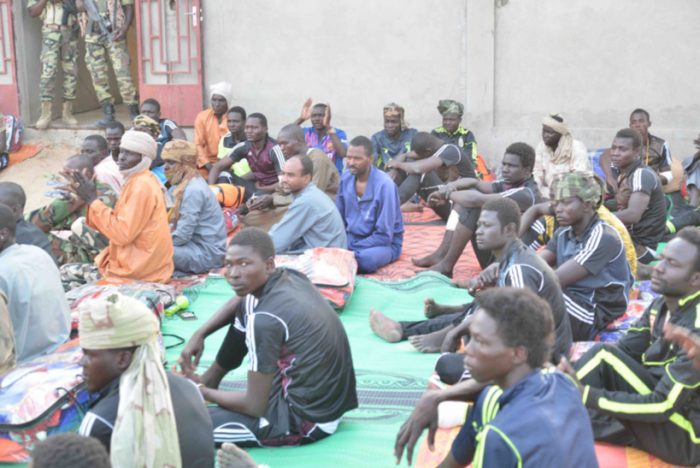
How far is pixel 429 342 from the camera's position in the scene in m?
5.62

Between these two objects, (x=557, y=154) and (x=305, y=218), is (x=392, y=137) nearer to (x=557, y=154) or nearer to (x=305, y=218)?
(x=557, y=154)

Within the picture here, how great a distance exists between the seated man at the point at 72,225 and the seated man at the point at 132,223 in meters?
0.33

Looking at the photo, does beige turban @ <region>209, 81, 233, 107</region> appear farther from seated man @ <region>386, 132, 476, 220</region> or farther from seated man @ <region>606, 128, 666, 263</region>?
seated man @ <region>606, 128, 666, 263</region>

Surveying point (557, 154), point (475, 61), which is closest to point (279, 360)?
point (557, 154)

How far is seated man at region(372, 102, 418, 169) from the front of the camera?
10180 mm

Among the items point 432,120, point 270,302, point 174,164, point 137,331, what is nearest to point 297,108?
point 432,120

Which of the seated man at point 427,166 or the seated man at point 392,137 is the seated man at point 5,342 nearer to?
the seated man at point 427,166

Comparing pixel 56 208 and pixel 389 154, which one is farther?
pixel 389 154

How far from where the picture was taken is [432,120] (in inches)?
438

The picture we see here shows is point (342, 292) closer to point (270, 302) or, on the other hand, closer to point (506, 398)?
point (270, 302)

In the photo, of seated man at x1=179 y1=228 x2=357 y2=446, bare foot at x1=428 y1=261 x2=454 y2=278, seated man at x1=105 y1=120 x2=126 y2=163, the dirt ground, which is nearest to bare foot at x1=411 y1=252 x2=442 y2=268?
bare foot at x1=428 y1=261 x2=454 y2=278

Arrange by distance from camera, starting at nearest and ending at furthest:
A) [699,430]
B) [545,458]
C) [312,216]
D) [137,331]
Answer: [545,458]
[137,331]
[699,430]
[312,216]

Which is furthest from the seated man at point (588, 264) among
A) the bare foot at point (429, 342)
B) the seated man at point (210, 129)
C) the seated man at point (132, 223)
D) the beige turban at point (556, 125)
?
the seated man at point (210, 129)

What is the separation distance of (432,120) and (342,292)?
16.5 ft
